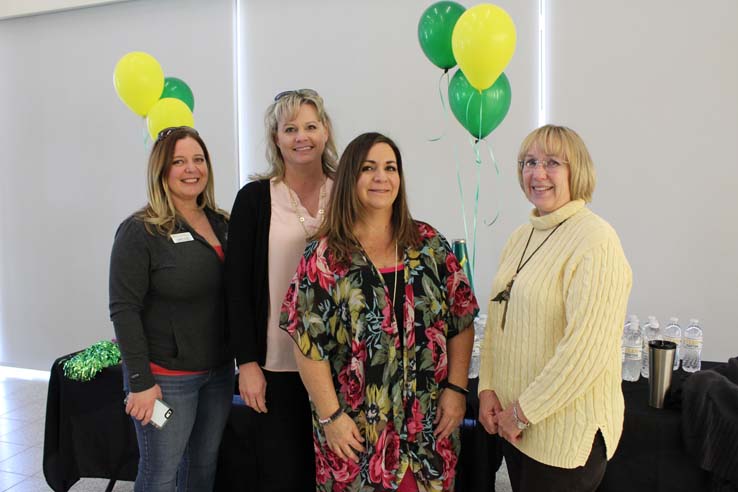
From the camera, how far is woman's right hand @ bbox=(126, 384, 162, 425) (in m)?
1.51

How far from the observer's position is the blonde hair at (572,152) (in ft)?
4.20

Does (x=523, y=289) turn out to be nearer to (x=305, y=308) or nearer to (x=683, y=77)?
(x=305, y=308)

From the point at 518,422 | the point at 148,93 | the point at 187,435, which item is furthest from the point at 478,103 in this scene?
the point at 187,435

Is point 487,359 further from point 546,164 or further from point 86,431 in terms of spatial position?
point 86,431

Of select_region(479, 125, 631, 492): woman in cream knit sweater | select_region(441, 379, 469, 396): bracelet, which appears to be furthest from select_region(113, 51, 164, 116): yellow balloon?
select_region(441, 379, 469, 396): bracelet

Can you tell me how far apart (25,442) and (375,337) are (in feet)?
9.54

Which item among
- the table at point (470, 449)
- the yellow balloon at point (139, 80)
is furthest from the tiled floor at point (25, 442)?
the yellow balloon at point (139, 80)

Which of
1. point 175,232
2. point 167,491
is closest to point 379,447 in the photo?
point 167,491

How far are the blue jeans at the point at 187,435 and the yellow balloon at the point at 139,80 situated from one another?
1788mm

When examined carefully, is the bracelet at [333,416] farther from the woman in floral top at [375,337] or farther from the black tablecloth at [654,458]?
the black tablecloth at [654,458]

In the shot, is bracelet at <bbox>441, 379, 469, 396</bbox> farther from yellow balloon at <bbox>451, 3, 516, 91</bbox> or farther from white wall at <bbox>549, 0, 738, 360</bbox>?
white wall at <bbox>549, 0, 738, 360</bbox>

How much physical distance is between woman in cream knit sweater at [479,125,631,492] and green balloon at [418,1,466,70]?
1397 millimetres

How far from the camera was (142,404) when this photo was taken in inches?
59.5

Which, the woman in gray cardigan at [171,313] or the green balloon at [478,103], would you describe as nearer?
the woman in gray cardigan at [171,313]
